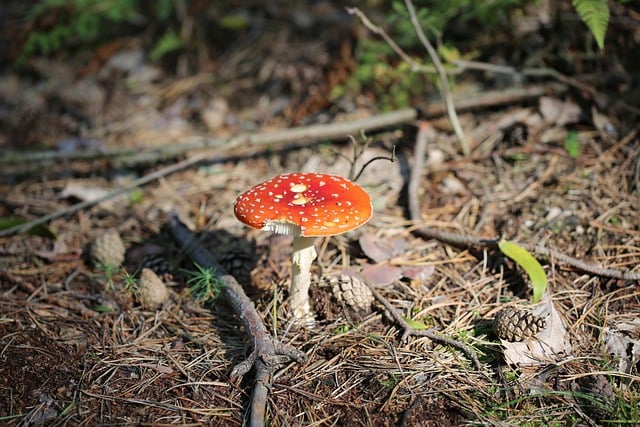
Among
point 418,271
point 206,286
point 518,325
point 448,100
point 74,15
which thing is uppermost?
point 74,15

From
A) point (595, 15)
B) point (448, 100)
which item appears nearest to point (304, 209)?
point (448, 100)

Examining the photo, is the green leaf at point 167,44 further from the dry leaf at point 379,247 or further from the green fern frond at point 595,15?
the green fern frond at point 595,15

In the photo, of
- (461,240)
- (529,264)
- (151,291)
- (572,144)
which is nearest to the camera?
(529,264)

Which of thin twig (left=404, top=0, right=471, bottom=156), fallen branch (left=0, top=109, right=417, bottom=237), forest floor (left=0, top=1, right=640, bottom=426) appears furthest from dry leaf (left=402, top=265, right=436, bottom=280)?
fallen branch (left=0, top=109, right=417, bottom=237)

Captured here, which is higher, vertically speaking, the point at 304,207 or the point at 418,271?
the point at 304,207

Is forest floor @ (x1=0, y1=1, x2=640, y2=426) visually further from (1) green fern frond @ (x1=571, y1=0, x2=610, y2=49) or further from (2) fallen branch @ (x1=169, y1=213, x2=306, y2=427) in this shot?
(1) green fern frond @ (x1=571, y1=0, x2=610, y2=49)

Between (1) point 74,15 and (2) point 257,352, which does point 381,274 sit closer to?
(2) point 257,352

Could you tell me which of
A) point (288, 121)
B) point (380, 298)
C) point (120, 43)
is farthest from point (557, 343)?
point (120, 43)

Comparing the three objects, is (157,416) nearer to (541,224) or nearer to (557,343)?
(557,343)
